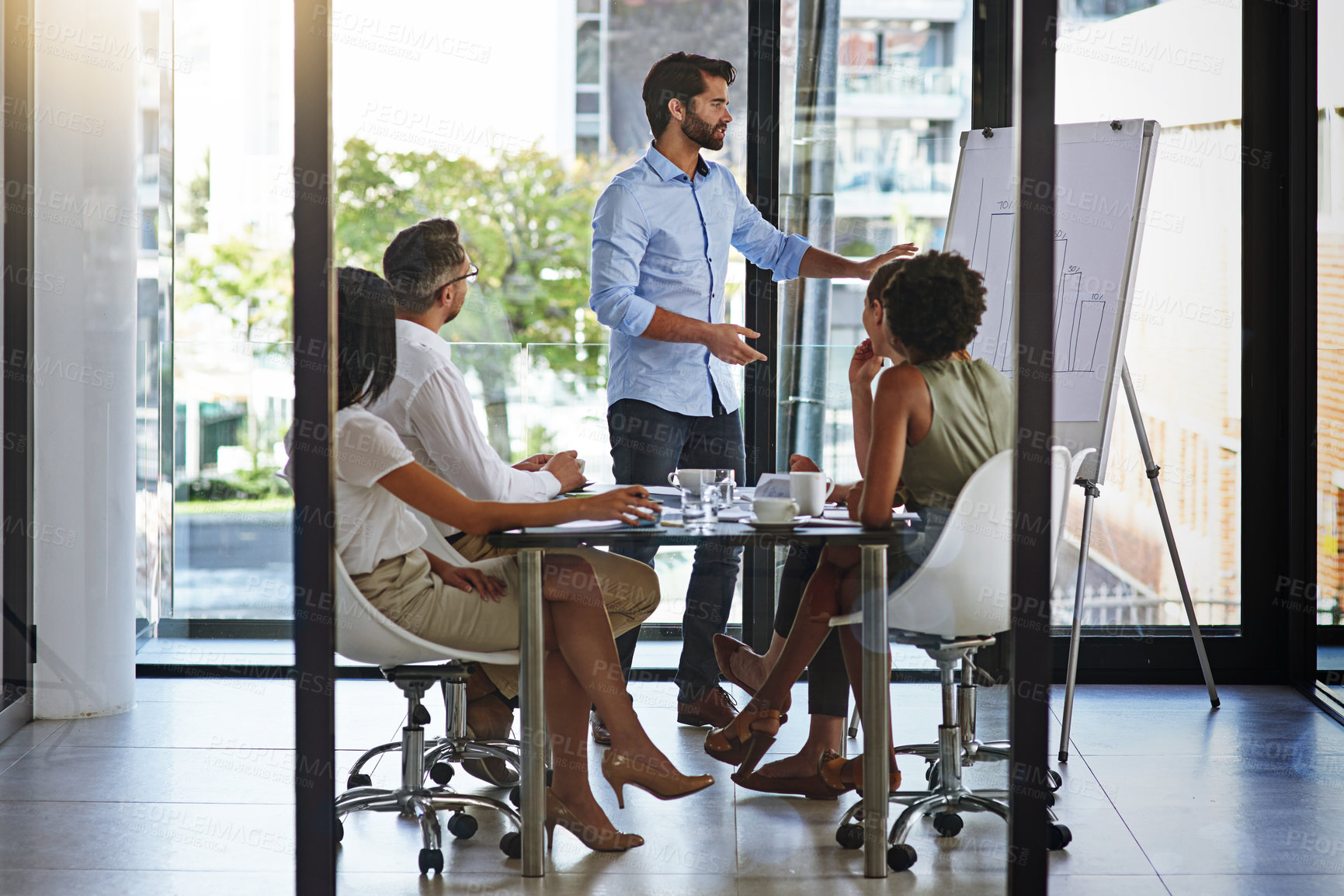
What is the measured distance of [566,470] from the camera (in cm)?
280

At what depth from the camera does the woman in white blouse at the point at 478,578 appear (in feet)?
7.78

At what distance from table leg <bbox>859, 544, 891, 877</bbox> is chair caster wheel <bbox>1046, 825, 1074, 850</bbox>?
36 cm

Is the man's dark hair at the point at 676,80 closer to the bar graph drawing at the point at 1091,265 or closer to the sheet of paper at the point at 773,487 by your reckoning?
the bar graph drawing at the point at 1091,265

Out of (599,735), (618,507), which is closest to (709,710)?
(599,735)

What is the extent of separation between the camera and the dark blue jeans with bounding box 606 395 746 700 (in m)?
3.44

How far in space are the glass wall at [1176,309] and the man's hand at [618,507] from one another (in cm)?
178

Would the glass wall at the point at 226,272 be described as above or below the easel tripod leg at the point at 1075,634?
above

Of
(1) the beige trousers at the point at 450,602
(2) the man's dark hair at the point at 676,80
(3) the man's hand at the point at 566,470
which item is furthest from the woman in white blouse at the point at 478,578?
(2) the man's dark hair at the point at 676,80

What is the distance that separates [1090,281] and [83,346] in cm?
260

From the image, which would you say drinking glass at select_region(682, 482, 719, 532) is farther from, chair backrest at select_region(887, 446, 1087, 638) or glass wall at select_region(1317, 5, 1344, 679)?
glass wall at select_region(1317, 5, 1344, 679)

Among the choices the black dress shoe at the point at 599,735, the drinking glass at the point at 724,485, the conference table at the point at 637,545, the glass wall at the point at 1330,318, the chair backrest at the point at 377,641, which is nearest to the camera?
the chair backrest at the point at 377,641

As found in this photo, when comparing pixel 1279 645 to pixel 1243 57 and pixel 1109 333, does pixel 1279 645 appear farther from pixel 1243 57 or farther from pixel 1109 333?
pixel 1243 57

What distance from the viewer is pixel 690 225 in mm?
3512

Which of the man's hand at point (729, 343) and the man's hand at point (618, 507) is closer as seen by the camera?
the man's hand at point (618, 507)
